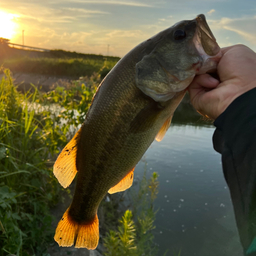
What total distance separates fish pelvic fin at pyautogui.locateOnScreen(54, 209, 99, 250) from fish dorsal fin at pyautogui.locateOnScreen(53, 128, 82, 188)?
34 cm

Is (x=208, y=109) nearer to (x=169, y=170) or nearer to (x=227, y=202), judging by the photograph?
(x=227, y=202)

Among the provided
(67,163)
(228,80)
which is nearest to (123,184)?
(67,163)

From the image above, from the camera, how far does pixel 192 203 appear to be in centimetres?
645

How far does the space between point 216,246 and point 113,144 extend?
4.63m

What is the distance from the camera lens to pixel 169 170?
7.95m

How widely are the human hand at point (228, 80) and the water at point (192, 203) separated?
142 inches

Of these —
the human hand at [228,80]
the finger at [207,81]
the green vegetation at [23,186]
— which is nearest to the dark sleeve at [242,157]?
the human hand at [228,80]

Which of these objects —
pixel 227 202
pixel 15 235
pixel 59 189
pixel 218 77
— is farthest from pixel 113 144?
pixel 227 202

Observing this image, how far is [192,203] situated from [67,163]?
5.35 metres

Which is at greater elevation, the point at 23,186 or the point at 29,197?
the point at 23,186

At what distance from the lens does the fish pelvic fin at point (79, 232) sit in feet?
6.29

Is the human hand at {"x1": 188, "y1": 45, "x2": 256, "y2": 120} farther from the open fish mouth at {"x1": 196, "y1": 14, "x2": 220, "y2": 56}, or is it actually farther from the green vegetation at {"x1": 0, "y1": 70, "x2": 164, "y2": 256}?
the green vegetation at {"x1": 0, "y1": 70, "x2": 164, "y2": 256}

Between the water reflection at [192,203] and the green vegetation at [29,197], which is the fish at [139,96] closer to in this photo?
the green vegetation at [29,197]

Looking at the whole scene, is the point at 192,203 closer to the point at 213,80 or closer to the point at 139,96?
the point at 213,80
